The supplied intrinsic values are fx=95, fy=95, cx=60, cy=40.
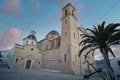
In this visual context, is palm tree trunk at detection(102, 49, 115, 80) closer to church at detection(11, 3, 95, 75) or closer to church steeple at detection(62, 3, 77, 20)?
church at detection(11, 3, 95, 75)

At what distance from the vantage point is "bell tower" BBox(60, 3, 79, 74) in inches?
910

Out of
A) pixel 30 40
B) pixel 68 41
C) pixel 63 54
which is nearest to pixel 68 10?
pixel 68 41

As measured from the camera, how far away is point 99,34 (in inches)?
466

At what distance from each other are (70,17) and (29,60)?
18.3 metres

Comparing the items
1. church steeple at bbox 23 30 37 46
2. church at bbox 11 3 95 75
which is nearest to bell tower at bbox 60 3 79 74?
church at bbox 11 3 95 75

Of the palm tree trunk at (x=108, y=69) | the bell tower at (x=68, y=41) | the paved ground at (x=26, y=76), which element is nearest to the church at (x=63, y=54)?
the bell tower at (x=68, y=41)

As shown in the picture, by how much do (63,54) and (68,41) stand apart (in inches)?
146

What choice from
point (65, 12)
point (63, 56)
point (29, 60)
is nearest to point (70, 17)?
point (65, 12)

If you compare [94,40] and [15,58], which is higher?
[94,40]

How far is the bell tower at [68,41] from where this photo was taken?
23109 mm

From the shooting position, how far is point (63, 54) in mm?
25250

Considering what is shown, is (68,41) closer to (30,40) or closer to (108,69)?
(108,69)

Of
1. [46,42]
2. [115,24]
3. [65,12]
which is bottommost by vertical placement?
[115,24]

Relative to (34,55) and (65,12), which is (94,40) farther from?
(34,55)
